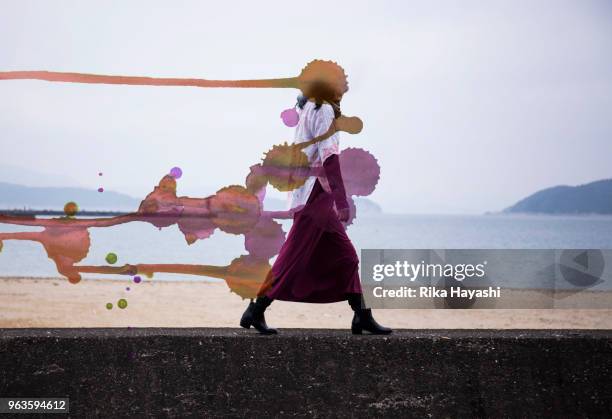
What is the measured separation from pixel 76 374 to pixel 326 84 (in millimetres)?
2097

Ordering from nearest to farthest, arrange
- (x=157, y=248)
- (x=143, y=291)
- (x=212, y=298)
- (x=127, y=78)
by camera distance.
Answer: (x=127, y=78), (x=212, y=298), (x=143, y=291), (x=157, y=248)

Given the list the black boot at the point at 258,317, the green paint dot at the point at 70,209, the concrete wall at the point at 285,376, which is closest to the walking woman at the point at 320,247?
the black boot at the point at 258,317

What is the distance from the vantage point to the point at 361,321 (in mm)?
4094

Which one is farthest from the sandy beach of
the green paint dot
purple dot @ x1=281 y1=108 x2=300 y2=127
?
purple dot @ x1=281 y1=108 x2=300 y2=127

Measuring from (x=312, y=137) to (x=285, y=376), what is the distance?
1.34 metres

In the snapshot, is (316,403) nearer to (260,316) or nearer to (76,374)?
(260,316)

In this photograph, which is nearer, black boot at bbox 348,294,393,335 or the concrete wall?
the concrete wall

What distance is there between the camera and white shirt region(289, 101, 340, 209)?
4062 mm

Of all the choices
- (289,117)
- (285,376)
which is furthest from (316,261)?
(289,117)

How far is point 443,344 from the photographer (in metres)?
3.88

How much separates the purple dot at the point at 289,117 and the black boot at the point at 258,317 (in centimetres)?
104

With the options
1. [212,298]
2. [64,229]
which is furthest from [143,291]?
[64,229]

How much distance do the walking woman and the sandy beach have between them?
240 inches

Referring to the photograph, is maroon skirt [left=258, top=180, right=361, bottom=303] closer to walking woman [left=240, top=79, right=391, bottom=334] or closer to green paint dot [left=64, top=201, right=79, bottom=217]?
walking woman [left=240, top=79, right=391, bottom=334]
